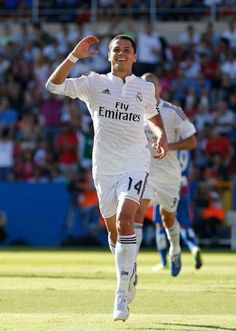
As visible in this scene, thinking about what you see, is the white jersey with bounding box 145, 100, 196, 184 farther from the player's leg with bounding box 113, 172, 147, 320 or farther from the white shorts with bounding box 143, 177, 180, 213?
the player's leg with bounding box 113, 172, 147, 320

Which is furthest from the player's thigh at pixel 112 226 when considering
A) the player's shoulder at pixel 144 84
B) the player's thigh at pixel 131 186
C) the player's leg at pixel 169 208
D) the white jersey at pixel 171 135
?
the player's leg at pixel 169 208

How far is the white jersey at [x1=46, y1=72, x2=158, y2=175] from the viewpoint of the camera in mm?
10367

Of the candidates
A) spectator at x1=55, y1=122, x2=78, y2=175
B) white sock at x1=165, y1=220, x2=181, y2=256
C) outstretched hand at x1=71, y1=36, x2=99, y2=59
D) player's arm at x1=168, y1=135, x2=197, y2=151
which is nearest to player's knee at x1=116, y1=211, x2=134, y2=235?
outstretched hand at x1=71, y1=36, x2=99, y2=59

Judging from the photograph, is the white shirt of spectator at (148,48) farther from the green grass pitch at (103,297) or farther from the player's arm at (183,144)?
the player's arm at (183,144)

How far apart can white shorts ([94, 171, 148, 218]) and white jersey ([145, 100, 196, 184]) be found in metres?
4.42

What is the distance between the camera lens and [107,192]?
34.3 feet

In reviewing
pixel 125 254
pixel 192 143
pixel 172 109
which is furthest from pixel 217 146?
pixel 125 254

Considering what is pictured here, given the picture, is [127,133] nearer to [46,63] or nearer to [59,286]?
[59,286]

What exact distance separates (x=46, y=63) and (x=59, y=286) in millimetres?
16493

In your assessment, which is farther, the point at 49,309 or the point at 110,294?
the point at 110,294

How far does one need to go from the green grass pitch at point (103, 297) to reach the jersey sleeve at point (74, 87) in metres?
2.09

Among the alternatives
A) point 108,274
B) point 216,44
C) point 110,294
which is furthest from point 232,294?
point 216,44

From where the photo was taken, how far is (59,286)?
43.7 ft

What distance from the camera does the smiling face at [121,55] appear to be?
1042 cm
